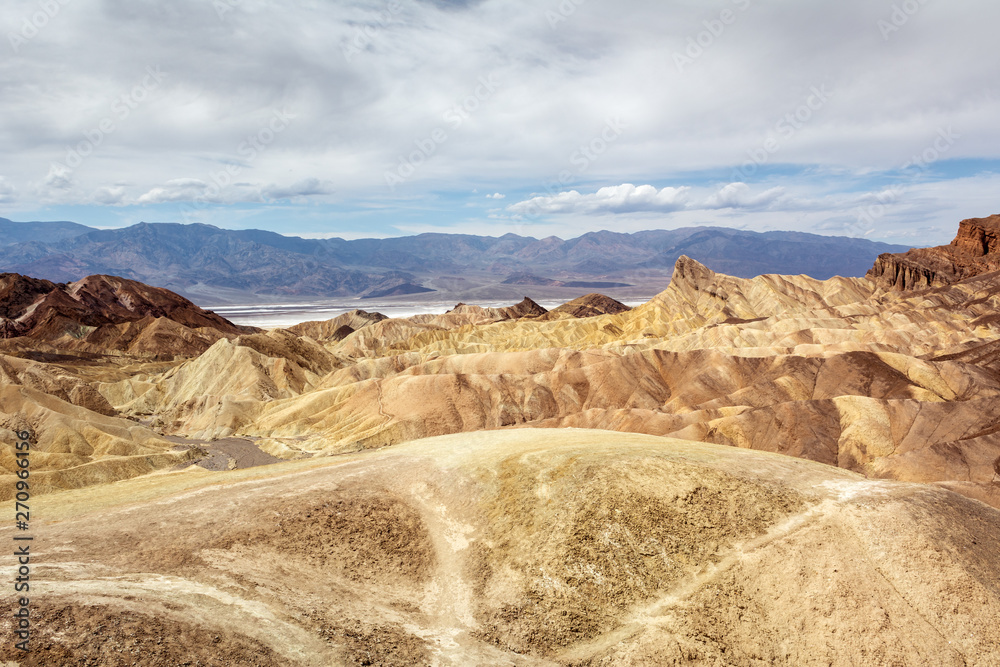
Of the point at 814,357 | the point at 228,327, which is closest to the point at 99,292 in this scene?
the point at 228,327

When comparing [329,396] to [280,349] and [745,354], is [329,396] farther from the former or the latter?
[745,354]

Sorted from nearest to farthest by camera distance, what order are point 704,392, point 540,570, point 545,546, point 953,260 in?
1. point 540,570
2. point 545,546
3. point 704,392
4. point 953,260

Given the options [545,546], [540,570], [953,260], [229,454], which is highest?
[953,260]

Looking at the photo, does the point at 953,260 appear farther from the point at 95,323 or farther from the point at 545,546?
the point at 95,323

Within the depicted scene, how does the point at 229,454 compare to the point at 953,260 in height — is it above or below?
below

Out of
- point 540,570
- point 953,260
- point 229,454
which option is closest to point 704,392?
point 540,570

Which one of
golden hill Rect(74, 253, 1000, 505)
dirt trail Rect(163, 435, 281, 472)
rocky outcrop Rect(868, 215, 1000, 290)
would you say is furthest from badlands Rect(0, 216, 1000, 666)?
rocky outcrop Rect(868, 215, 1000, 290)
